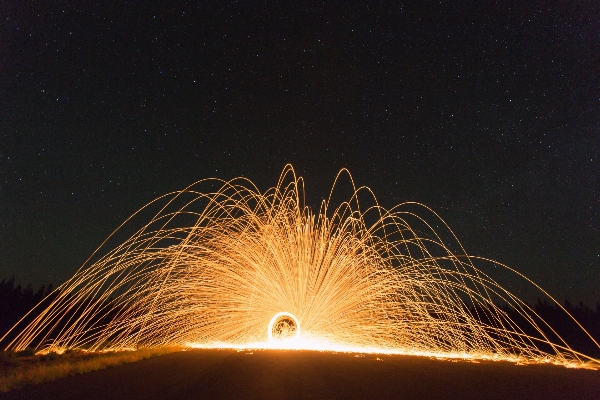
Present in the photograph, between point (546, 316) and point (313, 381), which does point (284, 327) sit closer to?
point (313, 381)

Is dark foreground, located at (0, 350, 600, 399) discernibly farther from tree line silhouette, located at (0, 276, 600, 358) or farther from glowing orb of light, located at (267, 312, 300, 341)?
tree line silhouette, located at (0, 276, 600, 358)

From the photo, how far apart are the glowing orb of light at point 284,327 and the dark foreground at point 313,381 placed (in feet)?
29.3

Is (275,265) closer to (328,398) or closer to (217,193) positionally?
(217,193)

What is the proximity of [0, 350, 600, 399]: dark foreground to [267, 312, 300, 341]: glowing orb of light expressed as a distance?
8935mm

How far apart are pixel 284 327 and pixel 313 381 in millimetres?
14502

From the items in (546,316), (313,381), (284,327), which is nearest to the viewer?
(313,381)

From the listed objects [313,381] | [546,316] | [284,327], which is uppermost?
[546,316]

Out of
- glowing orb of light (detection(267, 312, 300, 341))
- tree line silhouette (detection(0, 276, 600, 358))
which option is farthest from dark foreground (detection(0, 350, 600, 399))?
tree line silhouette (detection(0, 276, 600, 358))

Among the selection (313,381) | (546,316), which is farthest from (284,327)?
(546,316)

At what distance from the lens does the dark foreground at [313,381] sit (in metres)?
11.1

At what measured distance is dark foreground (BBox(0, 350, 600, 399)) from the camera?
1105 cm

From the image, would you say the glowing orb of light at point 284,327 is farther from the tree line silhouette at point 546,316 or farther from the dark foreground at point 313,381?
the tree line silhouette at point 546,316

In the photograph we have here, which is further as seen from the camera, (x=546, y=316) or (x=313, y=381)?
(x=546, y=316)

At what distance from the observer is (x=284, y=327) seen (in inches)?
1075
